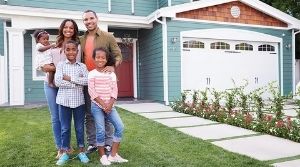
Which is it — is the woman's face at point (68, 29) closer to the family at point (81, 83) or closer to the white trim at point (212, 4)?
the family at point (81, 83)

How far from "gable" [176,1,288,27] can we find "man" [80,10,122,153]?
272 inches

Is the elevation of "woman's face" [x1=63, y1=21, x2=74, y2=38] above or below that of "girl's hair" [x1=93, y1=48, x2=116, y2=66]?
above

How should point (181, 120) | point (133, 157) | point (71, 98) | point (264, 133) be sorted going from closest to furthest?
point (71, 98), point (133, 157), point (264, 133), point (181, 120)

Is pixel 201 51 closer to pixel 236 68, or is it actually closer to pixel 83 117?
pixel 236 68

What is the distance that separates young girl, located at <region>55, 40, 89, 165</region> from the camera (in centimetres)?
379

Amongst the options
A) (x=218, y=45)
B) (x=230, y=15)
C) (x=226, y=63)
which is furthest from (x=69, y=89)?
(x=230, y=15)

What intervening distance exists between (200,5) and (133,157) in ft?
25.7

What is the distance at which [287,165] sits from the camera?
3840mm

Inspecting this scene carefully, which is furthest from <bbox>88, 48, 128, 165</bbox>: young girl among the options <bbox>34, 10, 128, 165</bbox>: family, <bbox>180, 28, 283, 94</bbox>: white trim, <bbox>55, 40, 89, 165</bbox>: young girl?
<bbox>180, 28, 283, 94</bbox>: white trim

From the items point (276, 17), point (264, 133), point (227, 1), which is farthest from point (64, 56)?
point (276, 17)

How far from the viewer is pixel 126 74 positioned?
499 inches

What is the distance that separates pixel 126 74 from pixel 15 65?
4361 millimetres

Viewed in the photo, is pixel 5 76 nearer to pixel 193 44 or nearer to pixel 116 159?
pixel 193 44

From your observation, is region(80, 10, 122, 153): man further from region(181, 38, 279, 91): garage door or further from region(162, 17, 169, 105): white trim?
region(181, 38, 279, 91): garage door
